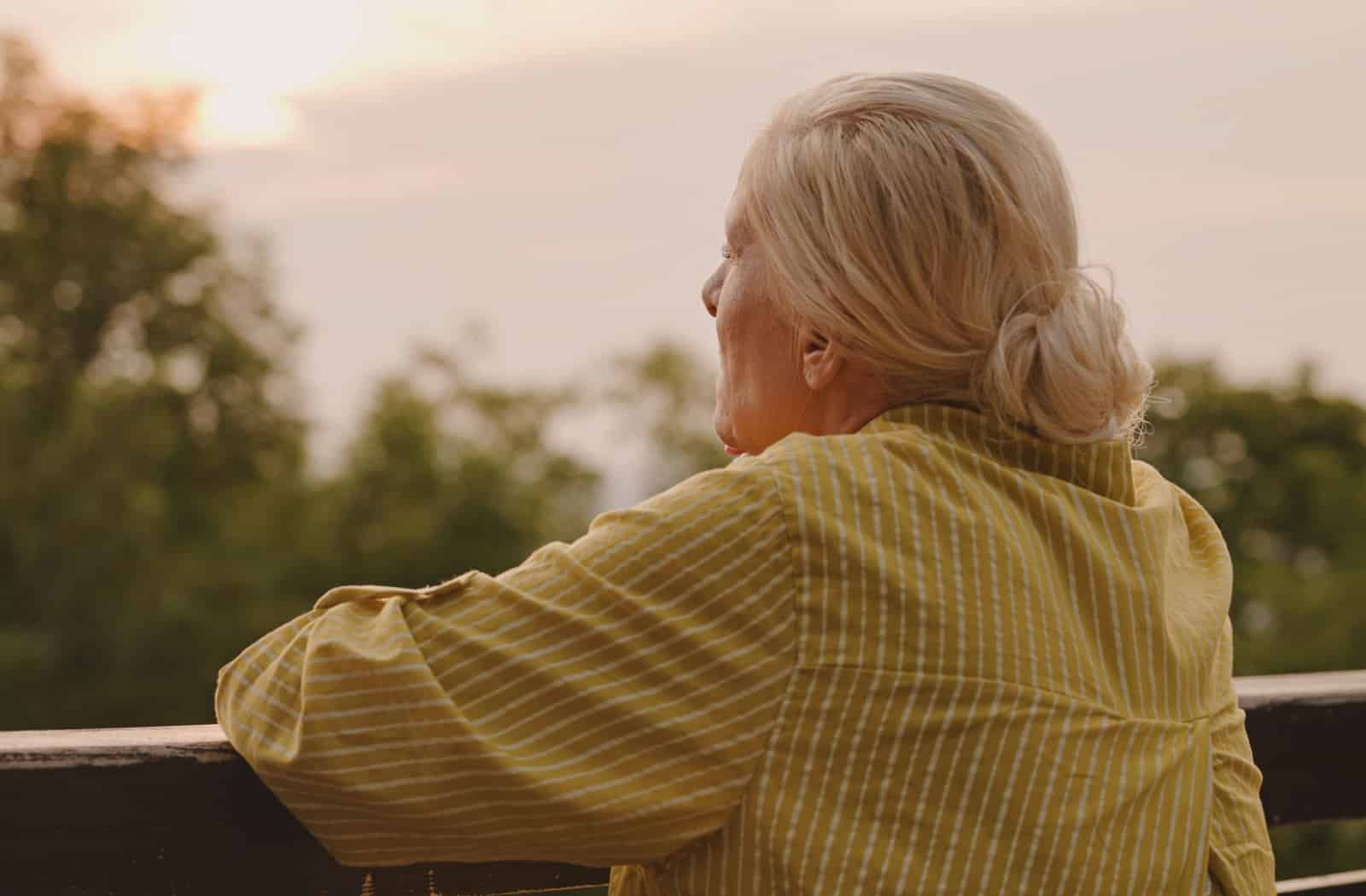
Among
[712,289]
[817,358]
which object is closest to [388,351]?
[712,289]

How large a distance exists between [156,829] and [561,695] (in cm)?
37

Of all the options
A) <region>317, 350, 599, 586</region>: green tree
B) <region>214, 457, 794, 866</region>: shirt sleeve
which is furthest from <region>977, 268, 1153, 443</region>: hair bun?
<region>317, 350, 599, 586</region>: green tree

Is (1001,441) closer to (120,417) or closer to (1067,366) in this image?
(1067,366)

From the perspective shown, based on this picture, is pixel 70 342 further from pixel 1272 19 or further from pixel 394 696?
pixel 394 696

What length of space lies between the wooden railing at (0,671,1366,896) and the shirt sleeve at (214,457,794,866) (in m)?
0.06

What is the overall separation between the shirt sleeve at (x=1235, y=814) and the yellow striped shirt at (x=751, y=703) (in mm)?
121

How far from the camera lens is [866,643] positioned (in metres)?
1.39

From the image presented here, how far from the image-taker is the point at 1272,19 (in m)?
33.3

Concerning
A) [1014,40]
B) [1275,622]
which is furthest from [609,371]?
[1014,40]

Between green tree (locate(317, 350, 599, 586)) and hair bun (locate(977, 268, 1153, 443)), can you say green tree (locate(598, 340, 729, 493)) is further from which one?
hair bun (locate(977, 268, 1153, 443))

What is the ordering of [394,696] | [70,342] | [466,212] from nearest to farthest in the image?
1. [394,696]
2. [70,342]
3. [466,212]

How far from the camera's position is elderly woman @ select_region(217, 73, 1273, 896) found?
4.47 ft

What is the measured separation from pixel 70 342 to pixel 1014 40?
60.4 ft

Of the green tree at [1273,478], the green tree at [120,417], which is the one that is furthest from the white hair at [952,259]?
the green tree at [120,417]
